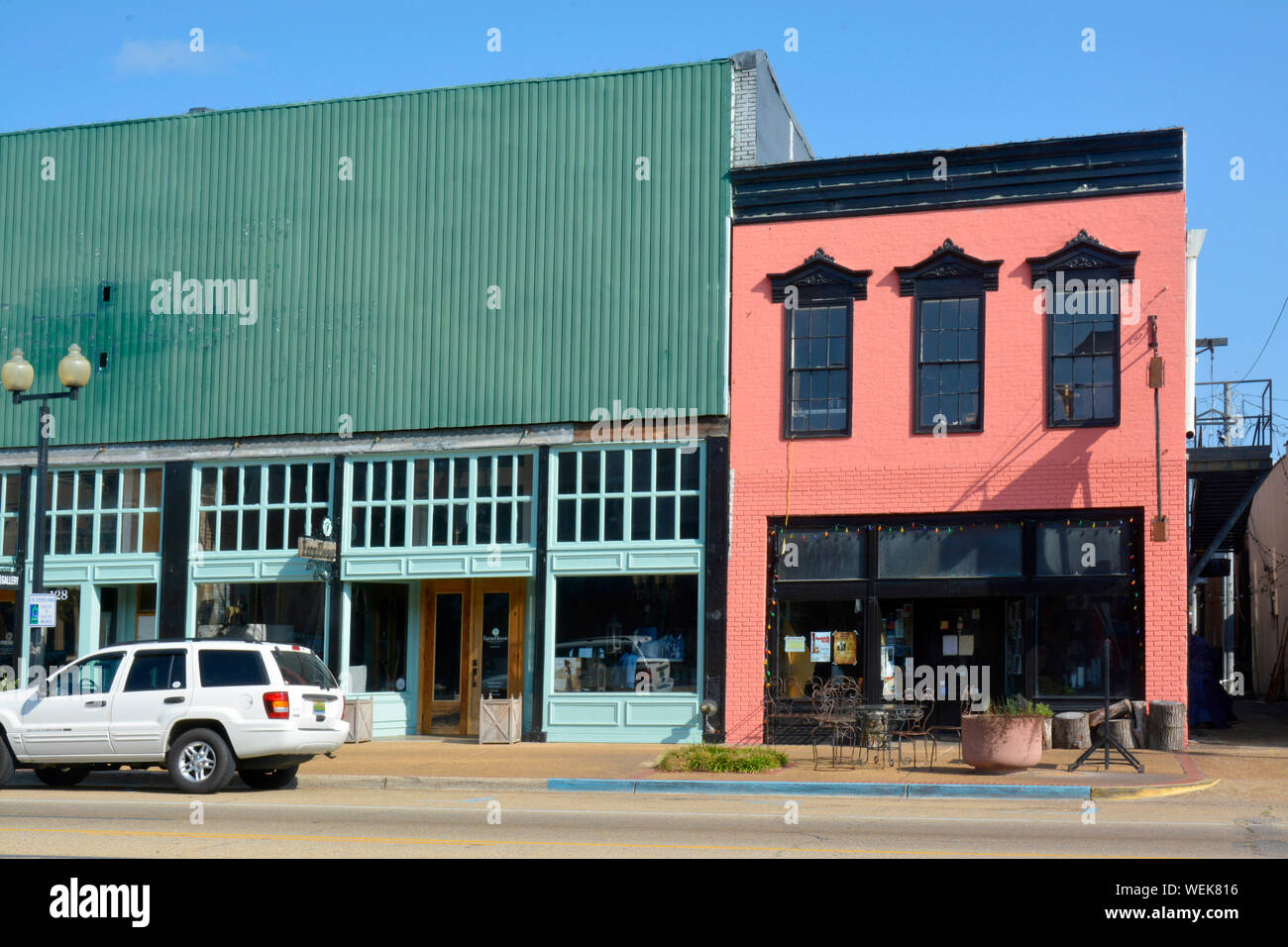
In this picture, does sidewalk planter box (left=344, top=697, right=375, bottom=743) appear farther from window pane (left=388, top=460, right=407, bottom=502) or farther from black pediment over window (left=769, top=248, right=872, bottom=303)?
black pediment over window (left=769, top=248, right=872, bottom=303)

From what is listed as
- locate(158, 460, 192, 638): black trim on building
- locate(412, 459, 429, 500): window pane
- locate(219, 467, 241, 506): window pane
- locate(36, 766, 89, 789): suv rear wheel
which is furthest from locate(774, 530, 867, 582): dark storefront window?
locate(158, 460, 192, 638): black trim on building

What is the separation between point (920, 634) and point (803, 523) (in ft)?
7.88

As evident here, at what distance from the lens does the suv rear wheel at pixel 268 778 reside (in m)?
16.8

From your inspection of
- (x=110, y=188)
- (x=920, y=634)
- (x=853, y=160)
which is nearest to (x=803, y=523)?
(x=920, y=634)

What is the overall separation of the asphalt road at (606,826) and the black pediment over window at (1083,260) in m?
8.17

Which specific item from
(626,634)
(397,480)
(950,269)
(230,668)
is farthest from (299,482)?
(950,269)

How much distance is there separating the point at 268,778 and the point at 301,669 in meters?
1.54

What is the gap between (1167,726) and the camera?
19203mm

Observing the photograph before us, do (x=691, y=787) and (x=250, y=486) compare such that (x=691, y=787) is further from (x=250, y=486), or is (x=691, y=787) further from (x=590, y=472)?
(x=250, y=486)

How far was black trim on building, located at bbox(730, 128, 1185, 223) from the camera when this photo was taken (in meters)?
20.5

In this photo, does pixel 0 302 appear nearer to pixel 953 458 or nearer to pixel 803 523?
pixel 803 523

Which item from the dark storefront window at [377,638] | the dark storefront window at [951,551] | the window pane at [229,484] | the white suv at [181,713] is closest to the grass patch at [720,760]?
the dark storefront window at [951,551]

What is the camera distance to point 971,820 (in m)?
13.0

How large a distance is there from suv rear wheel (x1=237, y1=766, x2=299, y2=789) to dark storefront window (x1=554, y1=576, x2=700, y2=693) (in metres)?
6.08
